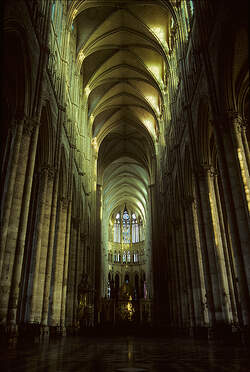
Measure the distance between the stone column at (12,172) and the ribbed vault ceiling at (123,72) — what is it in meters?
12.8

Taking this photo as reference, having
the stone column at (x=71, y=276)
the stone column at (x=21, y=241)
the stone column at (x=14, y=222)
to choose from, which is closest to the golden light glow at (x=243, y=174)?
the stone column at (x=21, y=241)

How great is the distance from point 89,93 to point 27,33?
1661 cm

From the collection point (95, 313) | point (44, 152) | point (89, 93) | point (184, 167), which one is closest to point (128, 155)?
point (89, 93)

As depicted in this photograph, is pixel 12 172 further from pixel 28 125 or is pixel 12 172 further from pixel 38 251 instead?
pixel 38 251

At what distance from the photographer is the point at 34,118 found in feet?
35.4

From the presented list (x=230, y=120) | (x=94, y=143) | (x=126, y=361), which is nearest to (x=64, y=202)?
(x=230, y=120)

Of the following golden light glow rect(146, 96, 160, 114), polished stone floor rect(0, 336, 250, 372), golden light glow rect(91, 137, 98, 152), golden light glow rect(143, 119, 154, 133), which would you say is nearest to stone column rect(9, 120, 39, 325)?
polished stone floor rect(0, 336, 250, 372)

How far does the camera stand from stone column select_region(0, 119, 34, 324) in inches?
327

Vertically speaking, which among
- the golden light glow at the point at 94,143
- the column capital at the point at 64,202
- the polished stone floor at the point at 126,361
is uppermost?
the golden light glow at the point at 94,143

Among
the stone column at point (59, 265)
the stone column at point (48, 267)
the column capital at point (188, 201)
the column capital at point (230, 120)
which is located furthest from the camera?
the column capital at point (188, 201)

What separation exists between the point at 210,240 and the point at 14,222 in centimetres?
833

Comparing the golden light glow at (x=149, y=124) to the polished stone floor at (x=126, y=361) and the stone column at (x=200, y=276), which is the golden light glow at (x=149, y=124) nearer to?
the stone column at (x=200, y=276)

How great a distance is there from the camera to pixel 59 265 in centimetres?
1606

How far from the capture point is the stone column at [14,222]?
8.30 meters
